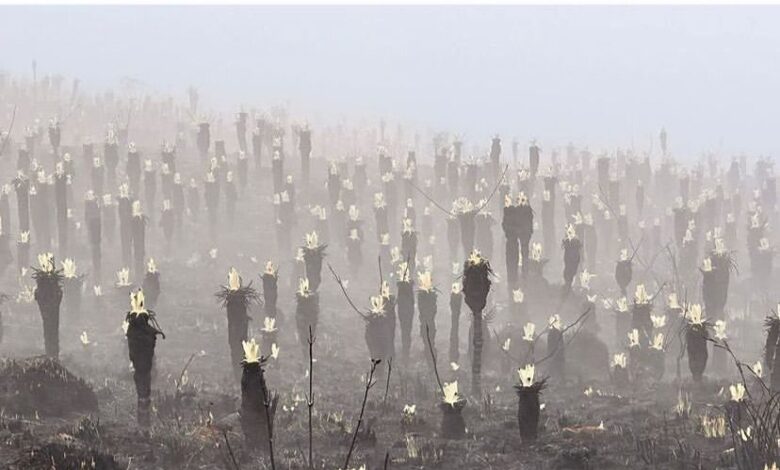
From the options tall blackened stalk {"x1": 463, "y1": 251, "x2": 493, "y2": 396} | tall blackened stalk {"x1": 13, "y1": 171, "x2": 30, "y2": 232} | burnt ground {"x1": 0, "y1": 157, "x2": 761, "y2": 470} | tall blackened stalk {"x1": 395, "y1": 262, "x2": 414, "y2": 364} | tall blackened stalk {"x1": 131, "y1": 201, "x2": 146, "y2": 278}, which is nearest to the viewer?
burnt ground {"x1": 0, "y1": 157, "x2": 761, "y2": 470}

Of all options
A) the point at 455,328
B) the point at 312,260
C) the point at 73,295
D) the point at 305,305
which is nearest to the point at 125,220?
the point at 73,295

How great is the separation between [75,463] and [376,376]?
21.4m

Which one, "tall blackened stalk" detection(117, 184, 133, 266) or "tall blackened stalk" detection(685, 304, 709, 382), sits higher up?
"tall blackened stalk" detection(117, 184, 133, 266)

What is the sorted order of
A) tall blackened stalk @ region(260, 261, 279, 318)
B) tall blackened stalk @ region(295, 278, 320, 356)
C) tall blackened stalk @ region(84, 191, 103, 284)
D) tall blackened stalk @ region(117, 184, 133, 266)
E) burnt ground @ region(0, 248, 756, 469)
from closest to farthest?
burnt ground @ region(0, 248, 756, 469)
tall blackened stalk @ region(295, 278, 320, 356)
tall blackened stalk @ region(260, 261, 279, 318)
tall blackened stalk @ region(84, 191, 103, 284)
tall blackened stalk @ region(117, 184, 133, 266)

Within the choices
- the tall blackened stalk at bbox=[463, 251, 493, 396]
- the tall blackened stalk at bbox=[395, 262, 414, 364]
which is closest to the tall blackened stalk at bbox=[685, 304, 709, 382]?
the tall blackened stalk at bbox=[463, 251, 493, 396]

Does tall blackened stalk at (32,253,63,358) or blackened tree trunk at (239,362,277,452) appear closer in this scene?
blackened tree trunk at (239,362,277,452)

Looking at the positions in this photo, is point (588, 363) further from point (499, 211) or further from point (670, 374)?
point (499, 211)

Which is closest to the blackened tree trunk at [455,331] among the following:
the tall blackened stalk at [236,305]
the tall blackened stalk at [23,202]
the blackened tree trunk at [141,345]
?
the tall blackened stalk at [236,305]

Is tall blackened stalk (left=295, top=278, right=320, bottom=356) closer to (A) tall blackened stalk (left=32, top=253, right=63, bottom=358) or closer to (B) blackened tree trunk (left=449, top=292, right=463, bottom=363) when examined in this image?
(B) blackened tree trunk (left=449, top=292, right=463, bottom=363)

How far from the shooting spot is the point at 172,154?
200 feet

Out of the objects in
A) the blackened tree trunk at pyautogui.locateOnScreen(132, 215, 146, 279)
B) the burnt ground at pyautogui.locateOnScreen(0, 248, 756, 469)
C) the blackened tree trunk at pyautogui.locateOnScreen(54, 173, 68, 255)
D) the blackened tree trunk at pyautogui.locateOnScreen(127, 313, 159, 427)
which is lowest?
the burnt ground at pyautogui.locateOnScreen(0, 248, 756, 469)

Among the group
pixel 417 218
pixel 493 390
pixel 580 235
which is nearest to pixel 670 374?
pixel 493 390

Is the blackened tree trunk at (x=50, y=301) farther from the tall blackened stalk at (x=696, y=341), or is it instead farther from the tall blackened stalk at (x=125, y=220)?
the tall blackened stalk at (x=696, y=341)

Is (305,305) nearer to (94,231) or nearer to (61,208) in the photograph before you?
(94,231)
